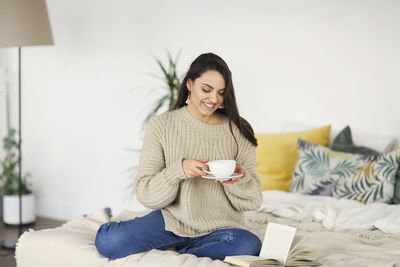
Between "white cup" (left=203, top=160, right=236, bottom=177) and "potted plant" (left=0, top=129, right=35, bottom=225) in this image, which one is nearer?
"white cup" (left=203, top=160, right=236, bottom=177)

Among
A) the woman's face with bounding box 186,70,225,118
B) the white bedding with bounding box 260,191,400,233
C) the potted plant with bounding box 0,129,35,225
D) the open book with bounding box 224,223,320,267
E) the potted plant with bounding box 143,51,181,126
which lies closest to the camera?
the open book with bounding box 224,223,320,267

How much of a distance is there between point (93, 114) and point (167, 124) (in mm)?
2156

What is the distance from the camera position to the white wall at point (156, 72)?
3.17 m

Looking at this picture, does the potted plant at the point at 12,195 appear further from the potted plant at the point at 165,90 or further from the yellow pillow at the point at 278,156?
the yellow pillow at the point at 278,156

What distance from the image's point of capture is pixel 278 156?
3.08 m

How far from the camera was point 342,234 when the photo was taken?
224cm

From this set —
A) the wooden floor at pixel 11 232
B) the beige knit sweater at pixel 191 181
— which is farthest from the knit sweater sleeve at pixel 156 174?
the wooden floor at pixel 11 232

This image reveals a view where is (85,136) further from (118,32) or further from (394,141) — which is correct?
(394,141)

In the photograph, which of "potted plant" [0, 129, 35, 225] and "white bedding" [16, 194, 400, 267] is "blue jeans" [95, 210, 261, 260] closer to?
"white bedding" [16, 194, 400, 267]

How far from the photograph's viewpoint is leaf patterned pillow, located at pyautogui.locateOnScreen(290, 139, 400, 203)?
2.70m

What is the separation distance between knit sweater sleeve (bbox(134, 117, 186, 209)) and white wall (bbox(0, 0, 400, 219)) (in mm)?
1637

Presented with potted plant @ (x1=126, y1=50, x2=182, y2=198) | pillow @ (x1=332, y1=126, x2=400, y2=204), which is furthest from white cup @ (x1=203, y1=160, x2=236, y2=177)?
potted plant @ (x1=126, y1=50, x2=182, y2=198)

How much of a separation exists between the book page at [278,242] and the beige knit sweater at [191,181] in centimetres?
24

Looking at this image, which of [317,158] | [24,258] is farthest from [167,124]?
[317,158]
